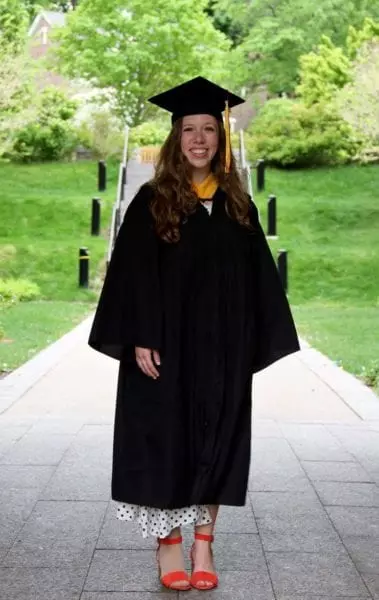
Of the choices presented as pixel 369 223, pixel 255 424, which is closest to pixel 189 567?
pixel 255 424

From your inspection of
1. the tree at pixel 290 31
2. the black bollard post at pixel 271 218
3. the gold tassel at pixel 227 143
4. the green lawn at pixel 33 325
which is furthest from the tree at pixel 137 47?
the gold tassel at pixel 227 143

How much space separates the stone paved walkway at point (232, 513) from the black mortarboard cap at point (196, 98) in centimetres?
170

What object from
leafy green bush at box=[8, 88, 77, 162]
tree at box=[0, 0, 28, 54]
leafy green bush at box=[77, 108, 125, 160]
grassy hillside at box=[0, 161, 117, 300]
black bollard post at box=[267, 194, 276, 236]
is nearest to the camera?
grassy hillside at box=[0, 161, 117, 300]

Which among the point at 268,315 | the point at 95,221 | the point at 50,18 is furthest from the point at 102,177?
the point at 268,315

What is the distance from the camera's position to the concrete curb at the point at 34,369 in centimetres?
840

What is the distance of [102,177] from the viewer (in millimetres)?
25375

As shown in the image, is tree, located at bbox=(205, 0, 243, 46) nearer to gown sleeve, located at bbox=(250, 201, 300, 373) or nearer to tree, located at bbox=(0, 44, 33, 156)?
tree, located at bbox=(0, 44, 33, 156)

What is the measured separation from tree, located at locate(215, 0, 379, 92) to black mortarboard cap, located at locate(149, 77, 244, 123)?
31704 millimetres

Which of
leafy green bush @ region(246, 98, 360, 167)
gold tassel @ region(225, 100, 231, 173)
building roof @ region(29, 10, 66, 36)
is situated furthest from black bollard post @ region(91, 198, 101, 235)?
building roof @ region(29, 10, 66, 36)

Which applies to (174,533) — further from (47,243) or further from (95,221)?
(95,221)

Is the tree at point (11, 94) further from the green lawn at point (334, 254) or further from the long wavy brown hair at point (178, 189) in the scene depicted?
the long wavy brown hair at point (178, 189)

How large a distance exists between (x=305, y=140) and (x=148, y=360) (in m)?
24.7

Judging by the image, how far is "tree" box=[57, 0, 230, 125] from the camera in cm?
3259

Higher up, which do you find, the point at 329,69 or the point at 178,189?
the point at 329,69
